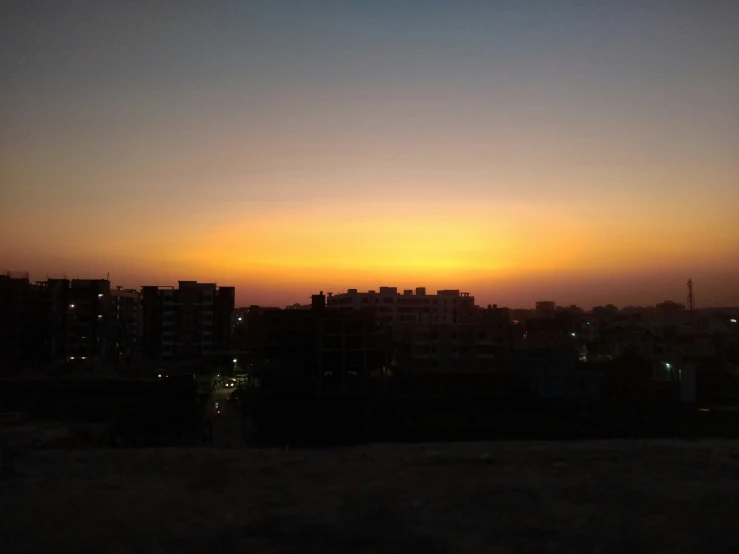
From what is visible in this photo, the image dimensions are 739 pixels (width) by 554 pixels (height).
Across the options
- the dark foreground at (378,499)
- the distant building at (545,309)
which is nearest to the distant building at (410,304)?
the distant building at (545,309)

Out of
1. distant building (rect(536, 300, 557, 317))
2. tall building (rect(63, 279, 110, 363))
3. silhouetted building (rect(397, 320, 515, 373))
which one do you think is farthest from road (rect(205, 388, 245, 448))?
distant building (rect(536, 300, 557, 317))

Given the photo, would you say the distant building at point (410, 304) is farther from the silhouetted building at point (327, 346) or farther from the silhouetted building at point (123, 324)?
the silhouetted building at point (327, 346)

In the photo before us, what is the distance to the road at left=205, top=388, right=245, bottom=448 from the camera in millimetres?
16017

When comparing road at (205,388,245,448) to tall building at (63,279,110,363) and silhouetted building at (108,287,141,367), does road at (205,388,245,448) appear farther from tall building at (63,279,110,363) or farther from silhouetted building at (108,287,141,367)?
tall building at (63,279,110,363)

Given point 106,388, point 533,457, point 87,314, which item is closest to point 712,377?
point 106,388

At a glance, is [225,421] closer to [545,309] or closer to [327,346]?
[327,346]

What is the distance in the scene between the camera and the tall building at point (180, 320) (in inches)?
1503

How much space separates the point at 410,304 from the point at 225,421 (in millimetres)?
34495

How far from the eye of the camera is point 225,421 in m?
20.4

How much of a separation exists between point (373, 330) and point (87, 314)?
19.6 metres

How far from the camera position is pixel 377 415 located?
1925cm

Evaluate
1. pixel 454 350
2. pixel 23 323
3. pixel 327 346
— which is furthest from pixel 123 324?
pixel 454 350

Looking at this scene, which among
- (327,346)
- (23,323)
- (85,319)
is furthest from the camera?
(85,319)

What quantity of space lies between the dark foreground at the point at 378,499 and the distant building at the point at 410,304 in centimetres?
4945
